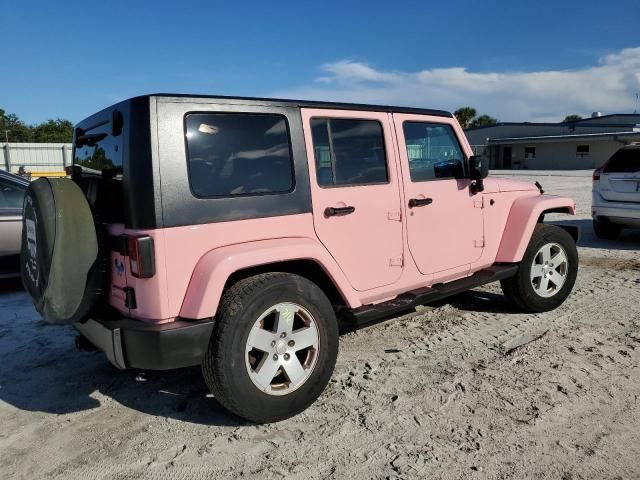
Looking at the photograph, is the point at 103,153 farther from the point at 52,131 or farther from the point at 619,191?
the point at 52,131

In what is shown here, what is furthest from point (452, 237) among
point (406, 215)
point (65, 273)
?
point (65, 273)

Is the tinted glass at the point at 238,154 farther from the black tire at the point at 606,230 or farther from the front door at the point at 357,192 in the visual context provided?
the black tire at the point at 606,230

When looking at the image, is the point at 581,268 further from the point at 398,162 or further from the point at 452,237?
the point at 398,162

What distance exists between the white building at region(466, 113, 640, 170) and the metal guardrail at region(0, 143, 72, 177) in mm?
28178

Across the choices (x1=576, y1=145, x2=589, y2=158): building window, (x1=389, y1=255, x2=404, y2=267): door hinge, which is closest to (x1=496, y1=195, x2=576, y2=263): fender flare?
(x1=389, y1=255, x2=404, y2=267): door hinge

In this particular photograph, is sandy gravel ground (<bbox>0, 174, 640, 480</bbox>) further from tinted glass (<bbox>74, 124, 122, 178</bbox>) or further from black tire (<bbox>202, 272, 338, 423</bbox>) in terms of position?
tinted glass (<bbox>74, 124, 122, 178</bbox>)

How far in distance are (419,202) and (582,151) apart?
43.0 m

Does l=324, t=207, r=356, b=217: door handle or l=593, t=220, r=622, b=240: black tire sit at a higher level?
l=324, t=207, r=356, b=217: door handle

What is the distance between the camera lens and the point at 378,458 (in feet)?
8.93

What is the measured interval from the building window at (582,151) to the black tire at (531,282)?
4087 cm

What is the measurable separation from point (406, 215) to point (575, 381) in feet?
5.34

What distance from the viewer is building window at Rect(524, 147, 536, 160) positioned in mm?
44906

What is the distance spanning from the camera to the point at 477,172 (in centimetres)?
437

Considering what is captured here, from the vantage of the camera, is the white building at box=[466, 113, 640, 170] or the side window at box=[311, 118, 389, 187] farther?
the white building at box=[466, 113, 640, 170]
